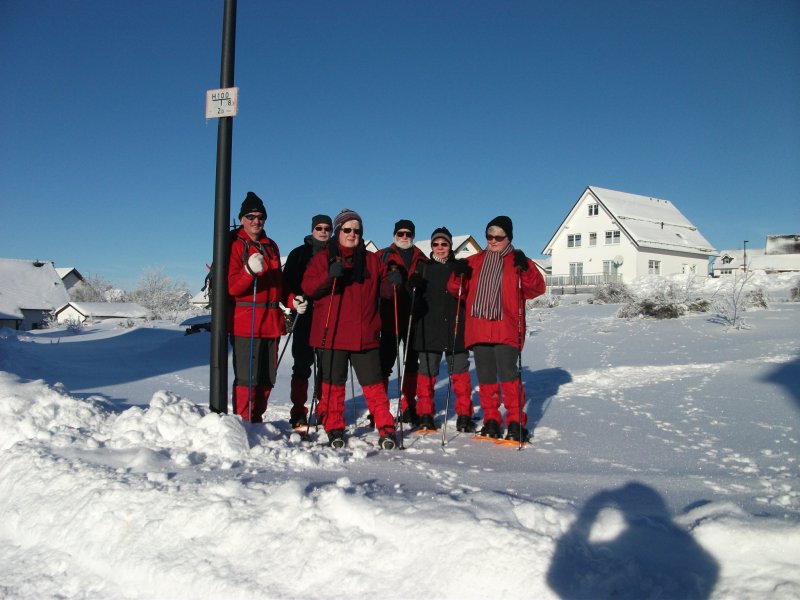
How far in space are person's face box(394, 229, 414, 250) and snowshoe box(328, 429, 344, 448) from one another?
186 cm

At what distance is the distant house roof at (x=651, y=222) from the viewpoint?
35.4 metres

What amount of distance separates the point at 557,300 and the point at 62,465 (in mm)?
23604

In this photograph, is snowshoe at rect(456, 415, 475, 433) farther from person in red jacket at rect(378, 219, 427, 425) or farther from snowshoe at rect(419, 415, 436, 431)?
person in red jacket at rect(378, 219, 427, 425)

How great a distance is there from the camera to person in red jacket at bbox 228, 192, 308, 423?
14.6 feet

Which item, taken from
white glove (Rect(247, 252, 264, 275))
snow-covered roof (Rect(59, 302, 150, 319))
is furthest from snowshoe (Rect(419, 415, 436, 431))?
snow-covered roof (Rect(59, 302, 150, 319))

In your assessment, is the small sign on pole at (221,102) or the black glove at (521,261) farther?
the black glove at (521,261)

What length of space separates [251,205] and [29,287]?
52461mm

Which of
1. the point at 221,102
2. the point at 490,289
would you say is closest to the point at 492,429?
the point at 490,289

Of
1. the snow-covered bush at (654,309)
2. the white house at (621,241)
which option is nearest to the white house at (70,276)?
the white house at (621,241)

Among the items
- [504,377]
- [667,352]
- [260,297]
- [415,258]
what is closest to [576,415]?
[504,377]

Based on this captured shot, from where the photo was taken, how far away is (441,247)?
17.1 feet

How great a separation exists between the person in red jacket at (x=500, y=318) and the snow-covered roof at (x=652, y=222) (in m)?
32.7

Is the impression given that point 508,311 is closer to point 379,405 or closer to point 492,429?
point 492,429

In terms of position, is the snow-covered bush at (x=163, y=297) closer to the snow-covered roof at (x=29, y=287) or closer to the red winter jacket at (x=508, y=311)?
the snow-covered roof at (x=29, y=287)
